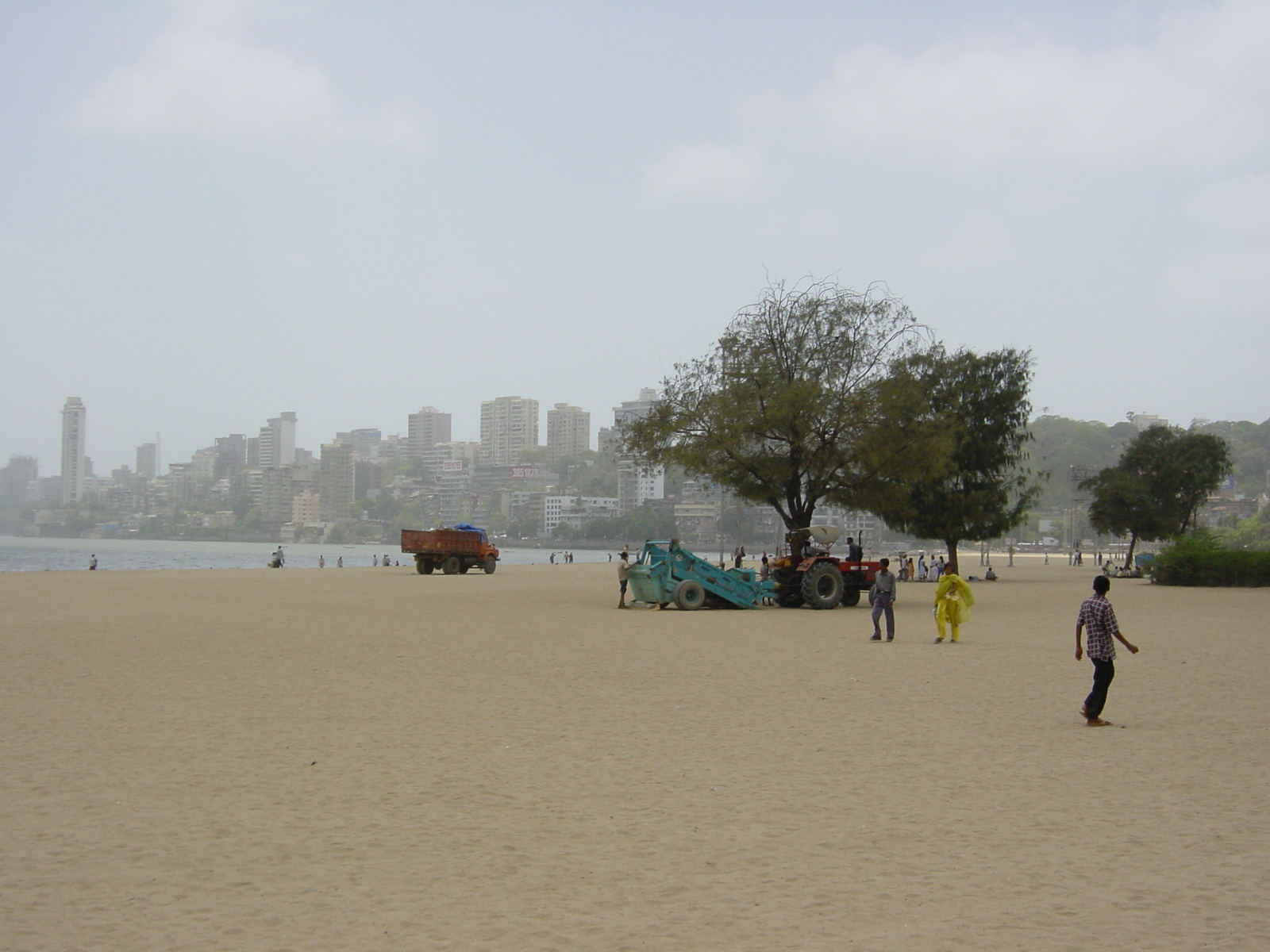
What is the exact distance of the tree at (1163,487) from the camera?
59.0 m

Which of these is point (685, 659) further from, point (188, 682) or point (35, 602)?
point (35, 602)

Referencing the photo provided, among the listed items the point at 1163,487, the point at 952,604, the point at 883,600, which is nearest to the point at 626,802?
the point at 883,600

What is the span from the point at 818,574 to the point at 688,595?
3.58 meters

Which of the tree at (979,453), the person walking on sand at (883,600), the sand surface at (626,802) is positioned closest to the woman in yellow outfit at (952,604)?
the person walking on sand at (883,600)

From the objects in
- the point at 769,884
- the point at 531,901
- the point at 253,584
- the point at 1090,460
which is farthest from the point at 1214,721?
the point at 1090,460

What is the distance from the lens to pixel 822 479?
35.4 meters

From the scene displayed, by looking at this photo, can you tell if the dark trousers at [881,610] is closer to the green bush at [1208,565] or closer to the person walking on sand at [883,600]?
the person walking on sand at [883,600]

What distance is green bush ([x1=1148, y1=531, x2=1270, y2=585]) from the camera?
4362 cm

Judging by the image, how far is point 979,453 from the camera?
164ft

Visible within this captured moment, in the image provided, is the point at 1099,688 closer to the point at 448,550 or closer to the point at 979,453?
the point at 979,453

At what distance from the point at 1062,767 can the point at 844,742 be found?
1902 mm

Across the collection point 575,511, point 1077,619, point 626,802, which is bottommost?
point 626,802

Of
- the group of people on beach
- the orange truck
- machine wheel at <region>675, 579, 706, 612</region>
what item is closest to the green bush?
the group of people on beach

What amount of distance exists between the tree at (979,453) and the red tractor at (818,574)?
54.9 ft
